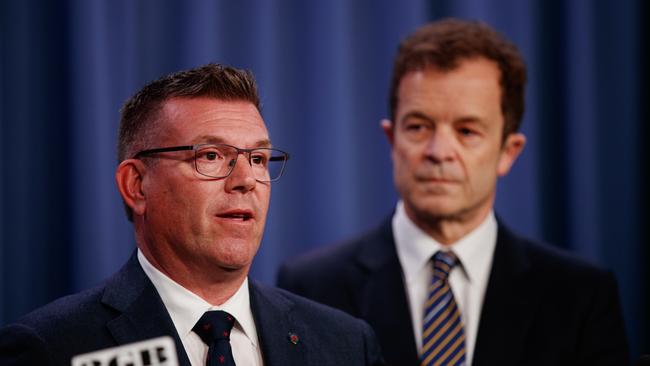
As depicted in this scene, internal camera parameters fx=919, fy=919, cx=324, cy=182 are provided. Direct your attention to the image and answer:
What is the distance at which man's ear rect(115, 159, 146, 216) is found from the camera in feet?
5.31

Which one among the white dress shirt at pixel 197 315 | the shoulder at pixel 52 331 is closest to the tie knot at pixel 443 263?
the white dress shirt at pixel 197 315

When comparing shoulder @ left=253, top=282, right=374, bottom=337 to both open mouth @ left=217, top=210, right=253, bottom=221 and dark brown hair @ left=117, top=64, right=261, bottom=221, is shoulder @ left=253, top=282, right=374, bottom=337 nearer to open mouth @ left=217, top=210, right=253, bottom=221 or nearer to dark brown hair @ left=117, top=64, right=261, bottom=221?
open mouth @ left=217, top=210, right=253, bottom=221

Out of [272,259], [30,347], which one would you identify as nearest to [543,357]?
[272,259]

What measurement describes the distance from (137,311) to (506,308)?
3.26 ft

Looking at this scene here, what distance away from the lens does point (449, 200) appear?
87.7 inches

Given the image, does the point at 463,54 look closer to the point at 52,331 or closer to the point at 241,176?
the point at 241,176

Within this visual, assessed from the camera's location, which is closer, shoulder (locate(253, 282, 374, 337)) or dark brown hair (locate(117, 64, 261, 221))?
dark brown hair (locate(117, 64, 261, 221))

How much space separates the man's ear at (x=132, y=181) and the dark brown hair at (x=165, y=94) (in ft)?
0.08

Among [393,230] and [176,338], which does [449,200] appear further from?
[176,338]

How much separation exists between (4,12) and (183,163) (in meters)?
1.26

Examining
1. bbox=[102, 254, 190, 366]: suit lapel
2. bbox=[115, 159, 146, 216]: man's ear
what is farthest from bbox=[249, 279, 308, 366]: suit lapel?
bbox=[115, 159, 146, 216]: man's ear

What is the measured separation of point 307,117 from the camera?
2.94 m

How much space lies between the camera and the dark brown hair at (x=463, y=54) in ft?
7.57

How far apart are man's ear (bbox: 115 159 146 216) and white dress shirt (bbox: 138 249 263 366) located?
0.32ft
